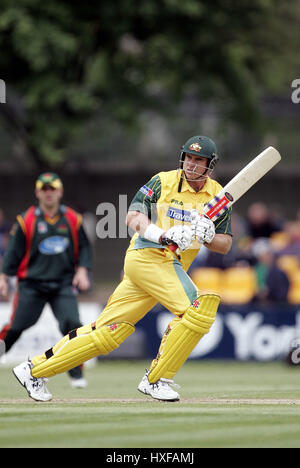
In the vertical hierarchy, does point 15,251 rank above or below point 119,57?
below

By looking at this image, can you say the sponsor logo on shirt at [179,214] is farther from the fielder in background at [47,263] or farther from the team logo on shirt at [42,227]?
the team logo on shirt at [42,227]

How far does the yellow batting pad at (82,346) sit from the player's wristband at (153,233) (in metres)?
0.69

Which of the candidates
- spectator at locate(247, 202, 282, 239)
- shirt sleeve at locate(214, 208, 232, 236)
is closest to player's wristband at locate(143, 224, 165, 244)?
shirt sleeve at locate(214, 208, 232, 236)

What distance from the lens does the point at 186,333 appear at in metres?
6.97

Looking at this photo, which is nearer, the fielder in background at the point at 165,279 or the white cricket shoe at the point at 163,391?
the fielder in background at the point at 165,279

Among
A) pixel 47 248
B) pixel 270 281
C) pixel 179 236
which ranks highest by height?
pixel 270 281

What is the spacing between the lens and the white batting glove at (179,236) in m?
6.87

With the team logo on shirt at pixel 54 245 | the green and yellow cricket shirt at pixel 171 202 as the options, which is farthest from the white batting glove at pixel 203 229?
the team logo on shirt at pixel 54 245

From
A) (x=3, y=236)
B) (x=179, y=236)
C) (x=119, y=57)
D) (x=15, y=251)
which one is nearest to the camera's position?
(x=179, y=236)

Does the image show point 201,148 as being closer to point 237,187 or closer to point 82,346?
point 237,187

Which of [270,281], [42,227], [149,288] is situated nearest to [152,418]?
[149,288]

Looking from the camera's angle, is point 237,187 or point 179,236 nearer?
point 179,236

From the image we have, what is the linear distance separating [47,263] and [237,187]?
308 centimetres
